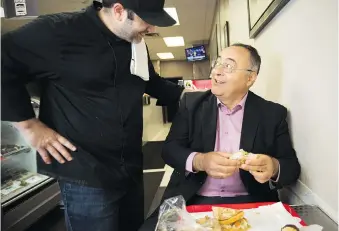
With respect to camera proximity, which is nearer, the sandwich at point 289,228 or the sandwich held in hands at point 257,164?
the sandwich at point 289,228

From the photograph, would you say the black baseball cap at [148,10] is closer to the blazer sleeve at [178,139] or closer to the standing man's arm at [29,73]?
the standing man's arm at [29,73]

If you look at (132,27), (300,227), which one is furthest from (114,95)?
(300,227)

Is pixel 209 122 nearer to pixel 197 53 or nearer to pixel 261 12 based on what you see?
pixel 261 12

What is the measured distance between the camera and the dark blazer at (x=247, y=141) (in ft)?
4.24

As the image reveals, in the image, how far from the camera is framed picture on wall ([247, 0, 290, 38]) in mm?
1378

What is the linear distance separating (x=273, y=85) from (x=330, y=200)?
81 cm

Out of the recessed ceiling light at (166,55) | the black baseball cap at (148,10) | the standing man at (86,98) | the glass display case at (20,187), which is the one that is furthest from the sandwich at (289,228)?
the recessed ceiling light at (166,55)

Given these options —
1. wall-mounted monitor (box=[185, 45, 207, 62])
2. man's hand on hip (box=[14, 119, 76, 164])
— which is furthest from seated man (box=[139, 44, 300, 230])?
wall-mounted monitor (box=[185, 45, 207, 62])

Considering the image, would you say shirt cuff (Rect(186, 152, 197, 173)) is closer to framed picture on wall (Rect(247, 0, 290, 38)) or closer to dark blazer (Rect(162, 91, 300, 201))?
dark blazer (Rect(162, 91, 300, 201))

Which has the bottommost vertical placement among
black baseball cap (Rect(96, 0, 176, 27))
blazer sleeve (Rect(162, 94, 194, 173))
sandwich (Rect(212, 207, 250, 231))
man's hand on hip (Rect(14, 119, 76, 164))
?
sandwich (Rect(212, 207, 250, 231))

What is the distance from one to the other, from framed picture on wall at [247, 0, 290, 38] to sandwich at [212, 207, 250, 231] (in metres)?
0.95

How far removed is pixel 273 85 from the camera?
5.45 feet

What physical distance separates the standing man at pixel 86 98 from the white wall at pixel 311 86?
54cm

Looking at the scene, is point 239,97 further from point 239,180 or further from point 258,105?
point 239,180
